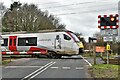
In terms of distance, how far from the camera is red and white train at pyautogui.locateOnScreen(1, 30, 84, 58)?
126 feet

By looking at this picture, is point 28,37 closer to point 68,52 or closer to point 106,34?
point 68,52

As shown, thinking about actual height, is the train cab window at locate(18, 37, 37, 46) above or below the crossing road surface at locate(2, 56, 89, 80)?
above

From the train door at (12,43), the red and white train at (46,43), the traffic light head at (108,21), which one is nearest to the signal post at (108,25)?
the traffic light head at (108,21)

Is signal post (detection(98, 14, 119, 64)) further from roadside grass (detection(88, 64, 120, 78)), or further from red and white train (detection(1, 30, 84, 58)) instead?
red and white train (detection(1, 30, 84, 58))

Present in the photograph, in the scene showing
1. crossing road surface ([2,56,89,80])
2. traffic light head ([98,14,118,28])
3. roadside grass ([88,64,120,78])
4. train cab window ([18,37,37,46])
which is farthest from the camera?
train cab window ([18,37,37,46])

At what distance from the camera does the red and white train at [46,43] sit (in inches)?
A: 1511

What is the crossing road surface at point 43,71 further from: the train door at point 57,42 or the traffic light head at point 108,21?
the train door at point 57,42

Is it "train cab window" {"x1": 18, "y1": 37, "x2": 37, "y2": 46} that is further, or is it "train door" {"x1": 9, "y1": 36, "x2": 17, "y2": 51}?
"train door" {"x1": 9, "y1": 36, "x2": 17, "y2": 51}

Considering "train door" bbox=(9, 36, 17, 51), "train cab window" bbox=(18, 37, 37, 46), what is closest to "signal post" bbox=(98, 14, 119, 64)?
"train cab window" bbox=(18, 37, 37, 46)

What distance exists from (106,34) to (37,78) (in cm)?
679

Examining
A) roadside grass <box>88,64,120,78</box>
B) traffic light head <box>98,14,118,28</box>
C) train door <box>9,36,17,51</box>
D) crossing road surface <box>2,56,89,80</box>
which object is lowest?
crossing road surface <box>2,56,89,80</box>

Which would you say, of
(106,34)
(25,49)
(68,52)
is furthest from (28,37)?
(106,34)

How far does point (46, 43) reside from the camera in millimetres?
39156

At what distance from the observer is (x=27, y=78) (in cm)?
1560
